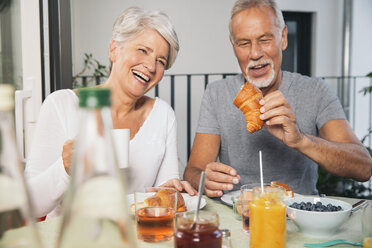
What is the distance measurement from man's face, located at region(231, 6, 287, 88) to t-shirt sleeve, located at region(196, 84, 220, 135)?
9.6 inches

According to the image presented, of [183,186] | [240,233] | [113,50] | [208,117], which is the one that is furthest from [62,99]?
[240,233]

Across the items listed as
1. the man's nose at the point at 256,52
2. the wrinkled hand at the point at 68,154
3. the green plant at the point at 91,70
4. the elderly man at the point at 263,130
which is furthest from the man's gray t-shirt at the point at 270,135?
the green plant at the point at 91,70

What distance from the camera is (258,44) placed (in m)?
2.12

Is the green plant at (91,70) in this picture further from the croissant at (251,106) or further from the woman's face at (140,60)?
the croissant at (251,106)

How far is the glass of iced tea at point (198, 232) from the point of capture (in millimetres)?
822

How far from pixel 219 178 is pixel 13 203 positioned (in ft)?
3.65

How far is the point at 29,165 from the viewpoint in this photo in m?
1.67

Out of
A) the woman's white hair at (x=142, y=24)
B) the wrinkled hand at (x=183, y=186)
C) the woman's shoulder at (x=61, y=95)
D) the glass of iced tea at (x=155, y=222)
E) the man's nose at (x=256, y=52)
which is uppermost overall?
the woman's white hair at (x=142, y=24)

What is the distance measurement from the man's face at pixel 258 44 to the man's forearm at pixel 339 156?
20.1 inches

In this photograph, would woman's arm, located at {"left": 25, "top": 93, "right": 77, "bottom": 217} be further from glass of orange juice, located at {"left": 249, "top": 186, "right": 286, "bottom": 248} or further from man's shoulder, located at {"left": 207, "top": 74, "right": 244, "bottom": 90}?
man's shoulder, located at {"left": 207, "top": 74, "right": 244, "bottom": 90}

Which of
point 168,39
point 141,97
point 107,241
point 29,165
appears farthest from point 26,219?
point 141,97

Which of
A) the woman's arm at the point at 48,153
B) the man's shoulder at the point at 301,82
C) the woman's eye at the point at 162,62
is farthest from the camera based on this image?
the man's shoulder at the point at 301,82

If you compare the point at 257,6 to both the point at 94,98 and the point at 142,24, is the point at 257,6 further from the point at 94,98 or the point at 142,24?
the point at 94,98

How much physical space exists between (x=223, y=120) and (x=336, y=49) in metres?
5.22
